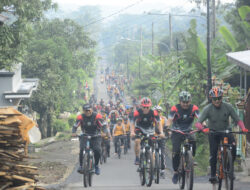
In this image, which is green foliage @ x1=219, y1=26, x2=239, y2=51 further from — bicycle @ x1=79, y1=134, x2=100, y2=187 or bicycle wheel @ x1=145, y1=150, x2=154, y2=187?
bicycle wheel @ x1=145, y1=150, x2=154, y2=187

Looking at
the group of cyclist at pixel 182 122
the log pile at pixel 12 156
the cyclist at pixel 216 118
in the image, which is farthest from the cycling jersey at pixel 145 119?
the log pile at pixel 12 156

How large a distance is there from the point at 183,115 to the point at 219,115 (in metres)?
1.19

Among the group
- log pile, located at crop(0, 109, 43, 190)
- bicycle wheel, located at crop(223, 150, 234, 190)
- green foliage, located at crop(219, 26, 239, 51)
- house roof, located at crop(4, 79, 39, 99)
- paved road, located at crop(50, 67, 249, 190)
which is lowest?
paved road, located at crop(50, 67, 249, 190)

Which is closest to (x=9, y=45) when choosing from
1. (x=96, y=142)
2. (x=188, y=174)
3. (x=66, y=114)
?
(x=96, y=142)

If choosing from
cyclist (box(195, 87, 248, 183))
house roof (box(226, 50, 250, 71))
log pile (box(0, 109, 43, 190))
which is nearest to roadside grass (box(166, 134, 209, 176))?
house roof (box(226, 50, 250, 71))

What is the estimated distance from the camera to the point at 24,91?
2486 cm

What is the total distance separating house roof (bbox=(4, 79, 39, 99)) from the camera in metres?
23.8

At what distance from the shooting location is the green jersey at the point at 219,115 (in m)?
9.42

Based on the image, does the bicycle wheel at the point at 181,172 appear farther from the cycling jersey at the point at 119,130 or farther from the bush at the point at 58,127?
the bush at the point at 58,127

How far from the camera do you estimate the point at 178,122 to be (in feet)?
34.7

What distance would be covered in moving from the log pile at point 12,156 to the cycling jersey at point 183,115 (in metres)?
3.72

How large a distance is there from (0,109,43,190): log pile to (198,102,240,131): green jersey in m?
3.55

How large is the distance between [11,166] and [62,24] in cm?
3712

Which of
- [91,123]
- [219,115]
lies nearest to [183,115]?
[219,115]
